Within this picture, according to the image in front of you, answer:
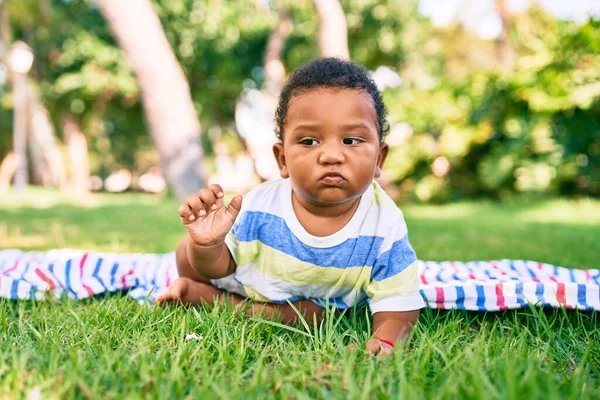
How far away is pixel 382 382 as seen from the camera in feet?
4.14

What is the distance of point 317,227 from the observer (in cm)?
196

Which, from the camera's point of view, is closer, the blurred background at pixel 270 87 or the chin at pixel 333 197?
the chin at pixel 333 197

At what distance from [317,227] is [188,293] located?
0.56m

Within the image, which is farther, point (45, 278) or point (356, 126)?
point (45, 278)

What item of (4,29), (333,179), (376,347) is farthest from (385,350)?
(4,29)

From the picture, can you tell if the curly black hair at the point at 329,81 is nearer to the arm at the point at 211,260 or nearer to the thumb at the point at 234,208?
the thumb at the point at 234,208

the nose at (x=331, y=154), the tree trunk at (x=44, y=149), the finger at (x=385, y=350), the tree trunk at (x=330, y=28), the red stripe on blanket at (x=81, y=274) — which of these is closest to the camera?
the finger at (x=385, y=350)

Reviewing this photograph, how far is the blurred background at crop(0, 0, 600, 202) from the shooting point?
6.86 meters

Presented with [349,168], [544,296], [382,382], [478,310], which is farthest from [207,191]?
[544,296]

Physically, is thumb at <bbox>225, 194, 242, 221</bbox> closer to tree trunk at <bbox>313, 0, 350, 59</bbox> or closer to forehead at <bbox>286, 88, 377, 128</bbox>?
forehead at <bbox>286, 88, 377, 128</bbox>

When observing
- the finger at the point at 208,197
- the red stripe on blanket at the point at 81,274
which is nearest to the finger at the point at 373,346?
the finger at the point at 208,197

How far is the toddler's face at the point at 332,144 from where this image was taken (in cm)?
176

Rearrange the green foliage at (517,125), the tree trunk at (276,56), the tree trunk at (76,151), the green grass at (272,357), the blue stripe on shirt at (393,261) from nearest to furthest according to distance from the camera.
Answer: the green grass at (272,357)
the blue stripe on shirt at (393,261)
the green foliage at (517,125)
the tree trunk at (276,56)
the tree trunk at (76,151)

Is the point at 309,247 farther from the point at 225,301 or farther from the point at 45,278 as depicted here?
the point at 45,278
